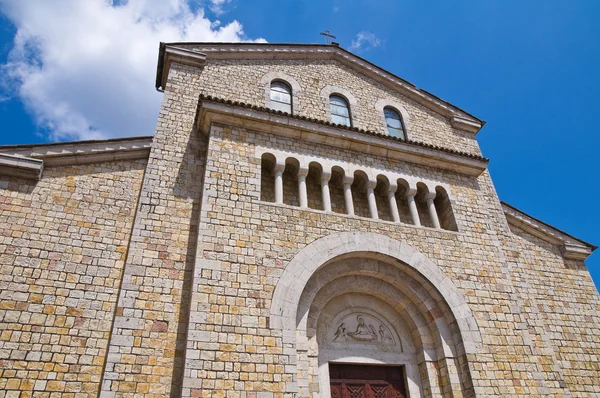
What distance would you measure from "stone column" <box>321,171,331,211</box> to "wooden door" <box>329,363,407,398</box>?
343 cm

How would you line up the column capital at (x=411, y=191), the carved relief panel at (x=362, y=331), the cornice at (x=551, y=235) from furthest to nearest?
1. the cornice at (x=551, y=235)
2. the column capital at (x=411, y=191)
3. the carved relief panel at (x=362, y=331)

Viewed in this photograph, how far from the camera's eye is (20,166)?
27.9 feet

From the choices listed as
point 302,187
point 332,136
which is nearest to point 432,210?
point 332,136

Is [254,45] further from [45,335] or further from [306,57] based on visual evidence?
[45,335]

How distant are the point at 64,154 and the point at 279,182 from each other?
15.2ft

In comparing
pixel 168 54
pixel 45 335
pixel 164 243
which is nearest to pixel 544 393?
pixel 164 243

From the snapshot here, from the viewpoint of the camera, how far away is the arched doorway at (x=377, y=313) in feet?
27.8

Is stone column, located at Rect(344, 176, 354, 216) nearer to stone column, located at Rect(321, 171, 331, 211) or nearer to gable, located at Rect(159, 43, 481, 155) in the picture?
stone column, located at Rect(321, 171, 331, 211)

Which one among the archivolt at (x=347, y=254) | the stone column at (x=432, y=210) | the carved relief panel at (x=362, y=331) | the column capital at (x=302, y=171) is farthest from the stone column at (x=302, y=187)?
the stone column at (x=432, y=210)

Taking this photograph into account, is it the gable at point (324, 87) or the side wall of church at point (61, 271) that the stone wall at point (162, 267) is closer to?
the side wall of church at point (61, 271)

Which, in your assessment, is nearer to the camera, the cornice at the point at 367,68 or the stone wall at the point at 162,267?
the stone wall at the point at 162,267

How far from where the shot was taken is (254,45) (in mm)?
12703

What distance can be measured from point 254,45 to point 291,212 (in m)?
6.13

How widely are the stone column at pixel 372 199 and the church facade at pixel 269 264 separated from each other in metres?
0.04
